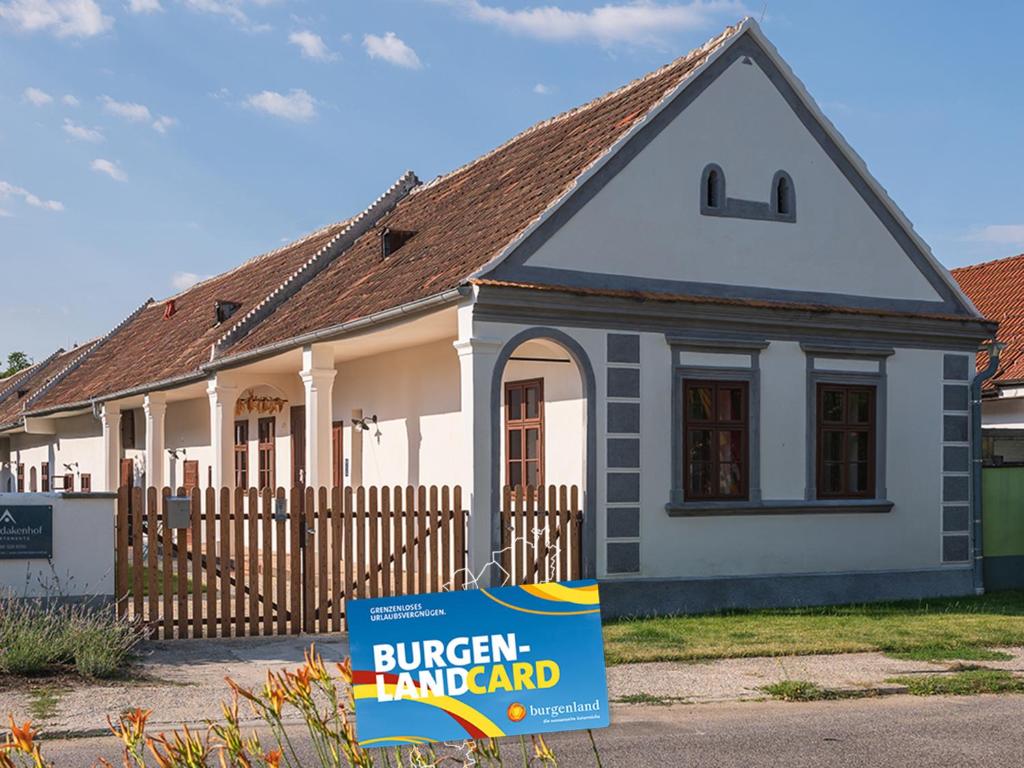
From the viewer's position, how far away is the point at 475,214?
17297 millimetres

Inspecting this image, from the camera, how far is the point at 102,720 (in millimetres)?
8938

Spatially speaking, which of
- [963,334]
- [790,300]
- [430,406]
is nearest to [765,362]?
[790,300]

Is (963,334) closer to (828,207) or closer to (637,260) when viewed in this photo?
(828,207)

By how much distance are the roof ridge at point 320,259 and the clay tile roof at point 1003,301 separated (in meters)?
10.6

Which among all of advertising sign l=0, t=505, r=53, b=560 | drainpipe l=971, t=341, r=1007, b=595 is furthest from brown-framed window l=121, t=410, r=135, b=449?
drainpipe l=971, t=341, r=1007, b=595

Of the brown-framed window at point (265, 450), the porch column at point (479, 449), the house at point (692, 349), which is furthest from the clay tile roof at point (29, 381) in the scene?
the porch column at point (479, 449)

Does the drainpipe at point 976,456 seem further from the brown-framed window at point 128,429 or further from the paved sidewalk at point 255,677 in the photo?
the brown-framed window at point 128,429

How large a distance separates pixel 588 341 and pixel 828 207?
4070 mm

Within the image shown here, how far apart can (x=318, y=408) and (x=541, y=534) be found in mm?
4773

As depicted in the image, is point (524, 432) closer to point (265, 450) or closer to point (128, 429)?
point (265, 450)

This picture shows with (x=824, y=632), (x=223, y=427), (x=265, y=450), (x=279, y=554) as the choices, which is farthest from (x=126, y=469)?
→ (x=824, y=632)

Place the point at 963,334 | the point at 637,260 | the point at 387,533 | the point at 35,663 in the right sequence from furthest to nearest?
the point at 963,334 → the point at 637,260 → the point at 387,533 → the point at 35,663

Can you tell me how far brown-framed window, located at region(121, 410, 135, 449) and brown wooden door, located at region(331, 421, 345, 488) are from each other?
1132 centimetres

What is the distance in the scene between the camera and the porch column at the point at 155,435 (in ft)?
83.3
